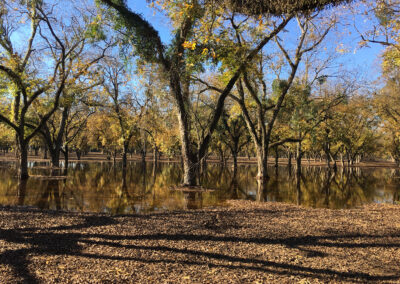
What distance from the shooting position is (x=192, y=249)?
5516 millimetres

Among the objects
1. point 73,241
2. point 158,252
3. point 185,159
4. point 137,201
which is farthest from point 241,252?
point 185,159

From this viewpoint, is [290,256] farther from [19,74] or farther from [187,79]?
[19,74]

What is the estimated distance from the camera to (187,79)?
52.0 feet

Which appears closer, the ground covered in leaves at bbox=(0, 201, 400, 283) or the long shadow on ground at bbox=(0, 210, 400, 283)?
the ground covered in leaves at bbox=(0, 201, 400, 283)

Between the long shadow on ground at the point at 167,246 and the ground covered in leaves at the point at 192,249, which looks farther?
the long shadow on ground at the point at 167,246

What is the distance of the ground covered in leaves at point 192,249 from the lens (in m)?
4.41

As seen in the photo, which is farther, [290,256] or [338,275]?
[290,256]

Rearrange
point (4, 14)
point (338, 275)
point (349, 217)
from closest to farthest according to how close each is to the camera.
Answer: point (338, 275) < point (349, 217) < point (4, 14)

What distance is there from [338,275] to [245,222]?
3.46 m

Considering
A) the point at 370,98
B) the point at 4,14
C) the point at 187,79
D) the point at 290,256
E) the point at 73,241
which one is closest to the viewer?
→ the point at 290,256

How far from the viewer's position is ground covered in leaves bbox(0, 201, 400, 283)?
441 cm

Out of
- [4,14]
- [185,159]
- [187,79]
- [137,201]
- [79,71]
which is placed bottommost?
[137,201]

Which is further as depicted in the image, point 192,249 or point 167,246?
point 167,246

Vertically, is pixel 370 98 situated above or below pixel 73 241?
above
